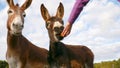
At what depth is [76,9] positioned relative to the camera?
858cm

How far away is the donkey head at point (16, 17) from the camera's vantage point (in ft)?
29.3

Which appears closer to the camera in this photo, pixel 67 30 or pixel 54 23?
pixel 67 30

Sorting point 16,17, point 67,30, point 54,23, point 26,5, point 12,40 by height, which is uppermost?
point 26,5

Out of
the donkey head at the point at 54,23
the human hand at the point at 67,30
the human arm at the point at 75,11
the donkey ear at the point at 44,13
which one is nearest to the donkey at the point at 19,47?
the donkey ear at the point at 44,13

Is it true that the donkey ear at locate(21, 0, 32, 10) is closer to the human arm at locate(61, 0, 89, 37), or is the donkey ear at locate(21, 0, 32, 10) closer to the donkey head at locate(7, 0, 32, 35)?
the donkey head at locate(7, 0, 32, 35)

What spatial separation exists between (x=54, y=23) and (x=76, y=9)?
4.01 feet

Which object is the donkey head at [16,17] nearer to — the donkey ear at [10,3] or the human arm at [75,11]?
the donkey ear at [10,3]

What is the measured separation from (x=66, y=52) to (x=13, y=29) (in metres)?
2.01

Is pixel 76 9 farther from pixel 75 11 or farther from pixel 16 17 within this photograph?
pixel 16 17

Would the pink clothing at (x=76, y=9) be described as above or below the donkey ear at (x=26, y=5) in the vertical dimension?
below

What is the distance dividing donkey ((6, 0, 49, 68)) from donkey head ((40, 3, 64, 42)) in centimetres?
57

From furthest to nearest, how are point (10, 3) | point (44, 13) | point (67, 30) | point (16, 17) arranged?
point (44, 13)
point (10, 3)
point (16, 17)
point (67, 30)

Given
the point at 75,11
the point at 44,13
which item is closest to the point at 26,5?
the point at 44,13

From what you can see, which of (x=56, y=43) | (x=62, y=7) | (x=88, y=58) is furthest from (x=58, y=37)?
(x=88, y=58)
